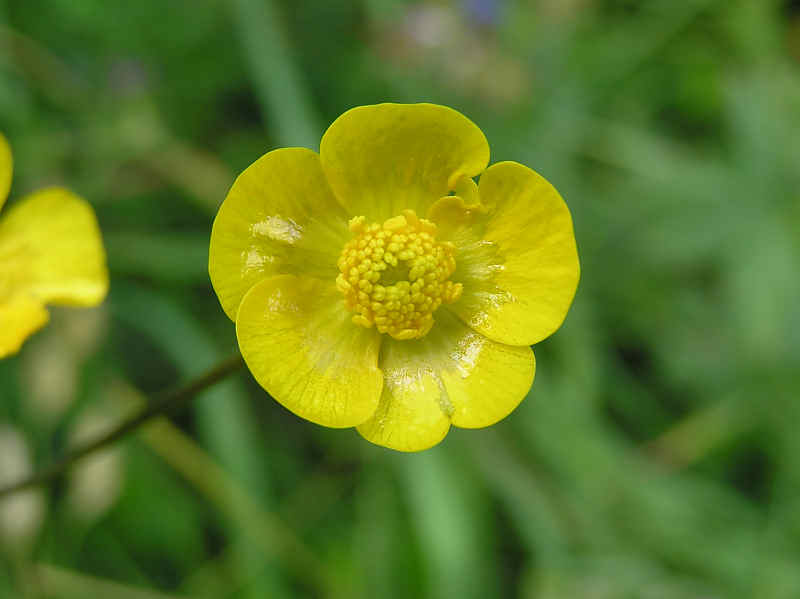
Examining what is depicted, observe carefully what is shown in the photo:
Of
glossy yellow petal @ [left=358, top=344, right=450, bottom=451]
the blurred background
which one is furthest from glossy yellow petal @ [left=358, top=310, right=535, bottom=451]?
the blurred background

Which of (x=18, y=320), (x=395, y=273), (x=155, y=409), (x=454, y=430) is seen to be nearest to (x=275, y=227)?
(x=395, y=273)

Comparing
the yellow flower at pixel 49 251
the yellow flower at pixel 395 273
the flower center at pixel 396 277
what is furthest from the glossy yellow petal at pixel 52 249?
the flower center at pixel 396 277

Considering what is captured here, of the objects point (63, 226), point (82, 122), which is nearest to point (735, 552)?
point (63, 226)

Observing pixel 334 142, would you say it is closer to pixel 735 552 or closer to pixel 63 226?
pixel 63 226

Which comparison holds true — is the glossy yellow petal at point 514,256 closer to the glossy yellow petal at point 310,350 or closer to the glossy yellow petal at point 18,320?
the glossy yellow petal at point 310,350

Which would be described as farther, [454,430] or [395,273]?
[454,430]

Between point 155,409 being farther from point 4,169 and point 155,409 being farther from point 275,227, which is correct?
point 4,169

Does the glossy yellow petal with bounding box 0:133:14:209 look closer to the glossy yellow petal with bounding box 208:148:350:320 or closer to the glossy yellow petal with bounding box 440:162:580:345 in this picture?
the glossy yellow petal with bounding box 208:148:350:320
